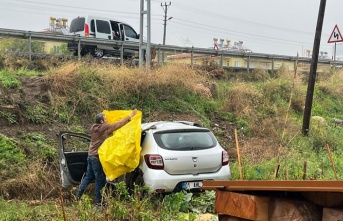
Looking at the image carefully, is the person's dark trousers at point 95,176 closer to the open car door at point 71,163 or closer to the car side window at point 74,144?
the open car door at point 71,163

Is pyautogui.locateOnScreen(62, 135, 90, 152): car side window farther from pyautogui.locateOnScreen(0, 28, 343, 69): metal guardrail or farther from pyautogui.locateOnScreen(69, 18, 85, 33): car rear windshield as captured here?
pyautogui.locateOnScreen(69, 18, 85, 33): car rear windshield

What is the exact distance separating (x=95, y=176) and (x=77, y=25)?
52.1ft

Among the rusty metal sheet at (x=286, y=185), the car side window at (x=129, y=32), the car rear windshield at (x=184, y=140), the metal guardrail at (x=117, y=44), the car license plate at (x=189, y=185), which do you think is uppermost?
the car side window at (x=129, y=32)

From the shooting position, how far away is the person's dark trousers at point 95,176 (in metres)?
6.96

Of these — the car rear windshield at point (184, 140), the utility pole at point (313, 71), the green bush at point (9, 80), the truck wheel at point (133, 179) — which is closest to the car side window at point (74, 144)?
the truck wheel at point (133, 179)

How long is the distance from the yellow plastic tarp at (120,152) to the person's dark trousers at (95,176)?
0.86 ft

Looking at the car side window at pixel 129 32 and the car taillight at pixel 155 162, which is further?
the car side window at pixel 129 32

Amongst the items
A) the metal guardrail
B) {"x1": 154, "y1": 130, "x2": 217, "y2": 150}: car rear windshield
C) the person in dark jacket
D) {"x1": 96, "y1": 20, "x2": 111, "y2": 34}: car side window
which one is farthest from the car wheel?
{"x1": 154, "y1": 130, "x2": 217, "y2": 150}: car rear windshield

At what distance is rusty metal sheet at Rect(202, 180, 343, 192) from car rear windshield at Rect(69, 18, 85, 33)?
19037 millimetres

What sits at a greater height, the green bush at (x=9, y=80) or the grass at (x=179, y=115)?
the green bush at (x=9, y=80)

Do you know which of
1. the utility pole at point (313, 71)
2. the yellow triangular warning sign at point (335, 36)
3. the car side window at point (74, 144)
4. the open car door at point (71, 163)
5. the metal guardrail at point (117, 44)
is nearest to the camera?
the open car door at point (71, 163)

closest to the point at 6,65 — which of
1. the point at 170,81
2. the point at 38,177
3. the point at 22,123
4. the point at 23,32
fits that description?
the point at 23,32

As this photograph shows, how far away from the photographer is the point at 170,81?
A: 1350 cm

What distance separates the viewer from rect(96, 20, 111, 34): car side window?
21.0 m
